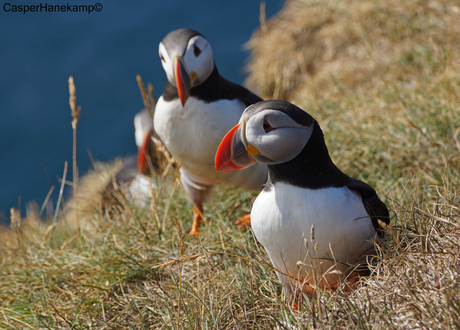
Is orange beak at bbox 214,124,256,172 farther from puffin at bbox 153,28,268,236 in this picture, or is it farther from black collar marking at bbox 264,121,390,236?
puffin at bbox 153,28,268,236

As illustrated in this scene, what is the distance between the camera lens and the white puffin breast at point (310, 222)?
2105mm

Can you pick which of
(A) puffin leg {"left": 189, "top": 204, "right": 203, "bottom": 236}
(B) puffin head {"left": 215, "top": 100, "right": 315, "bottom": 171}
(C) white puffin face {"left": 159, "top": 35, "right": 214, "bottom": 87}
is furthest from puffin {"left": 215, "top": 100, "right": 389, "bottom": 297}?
(A) puffin leg {"left": 189, "top": 204, "right": 203, "bottom": 236}

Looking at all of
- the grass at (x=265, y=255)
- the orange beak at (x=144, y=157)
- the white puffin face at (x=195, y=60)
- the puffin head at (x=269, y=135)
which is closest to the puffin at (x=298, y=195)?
the puffin head at (x=269, y=135)

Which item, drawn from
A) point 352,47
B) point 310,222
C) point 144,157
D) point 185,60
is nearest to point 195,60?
point 185,60

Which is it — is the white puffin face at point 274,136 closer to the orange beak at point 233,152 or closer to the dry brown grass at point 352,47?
the orange beak at point 233,152

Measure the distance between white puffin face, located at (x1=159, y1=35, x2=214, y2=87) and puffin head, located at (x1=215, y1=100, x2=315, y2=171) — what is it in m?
0.94

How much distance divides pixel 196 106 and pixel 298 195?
3.91 ft

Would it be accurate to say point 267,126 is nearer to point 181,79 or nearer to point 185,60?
point 181,79

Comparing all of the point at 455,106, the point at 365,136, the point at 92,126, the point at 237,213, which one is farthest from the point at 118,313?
the point at 92,126

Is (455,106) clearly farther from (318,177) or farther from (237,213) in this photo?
(318,177)

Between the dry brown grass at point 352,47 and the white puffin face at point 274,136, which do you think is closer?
the white puffin face at point 274,136

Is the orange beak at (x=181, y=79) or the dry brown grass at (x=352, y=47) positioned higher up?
the orange beak at (x=181, y=79)

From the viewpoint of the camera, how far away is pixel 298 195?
212 centimetres

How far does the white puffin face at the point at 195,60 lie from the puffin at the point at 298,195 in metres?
0.92
